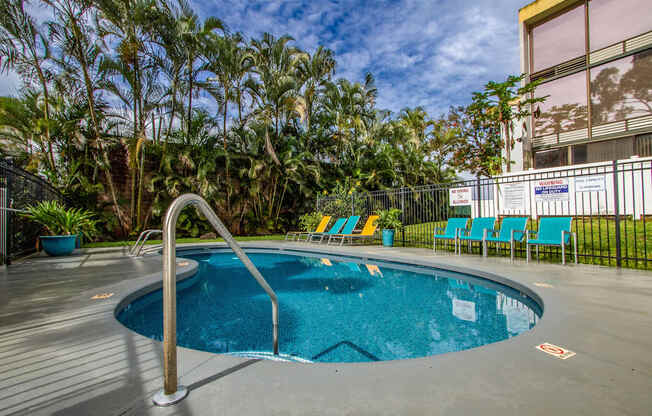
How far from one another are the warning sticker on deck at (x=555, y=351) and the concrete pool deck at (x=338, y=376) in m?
0.06

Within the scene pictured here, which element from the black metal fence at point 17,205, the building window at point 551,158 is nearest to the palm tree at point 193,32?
the black metal fence at point 17,205

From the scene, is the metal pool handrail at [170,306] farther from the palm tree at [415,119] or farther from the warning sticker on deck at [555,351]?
the palm tree at [415,119]

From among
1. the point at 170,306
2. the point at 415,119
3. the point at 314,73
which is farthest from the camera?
the point at 415,119

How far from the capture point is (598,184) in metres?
5.46

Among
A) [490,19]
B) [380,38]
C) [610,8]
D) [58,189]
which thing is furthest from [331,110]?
[610,8]

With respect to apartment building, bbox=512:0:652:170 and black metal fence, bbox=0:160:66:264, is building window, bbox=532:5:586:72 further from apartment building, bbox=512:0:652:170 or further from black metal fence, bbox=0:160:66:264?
black metal fence, bbox=0:160:66:264

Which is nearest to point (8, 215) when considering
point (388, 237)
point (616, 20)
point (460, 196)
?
point (388, 237)

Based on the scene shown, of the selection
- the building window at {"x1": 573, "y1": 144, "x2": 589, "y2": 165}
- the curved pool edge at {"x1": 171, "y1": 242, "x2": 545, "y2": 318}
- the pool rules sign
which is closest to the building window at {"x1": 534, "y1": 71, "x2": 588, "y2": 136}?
the building window at {"x1": 573, "y1": 144, "x2": 589, "y2": 165}

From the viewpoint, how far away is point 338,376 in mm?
1800

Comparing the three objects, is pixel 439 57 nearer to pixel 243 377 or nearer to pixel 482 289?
pixel 482 289

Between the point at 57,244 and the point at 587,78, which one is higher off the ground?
the point at 587,78

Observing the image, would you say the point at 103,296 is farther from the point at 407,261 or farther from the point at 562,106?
the point at 562,106

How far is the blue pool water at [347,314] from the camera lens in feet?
9.99

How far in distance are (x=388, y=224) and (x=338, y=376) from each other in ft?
27.0
